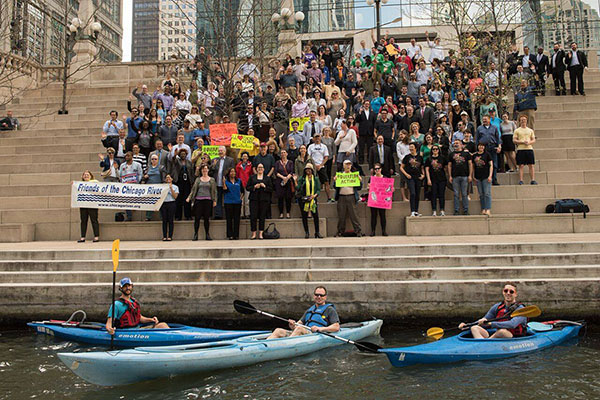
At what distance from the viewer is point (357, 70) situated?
20.0m

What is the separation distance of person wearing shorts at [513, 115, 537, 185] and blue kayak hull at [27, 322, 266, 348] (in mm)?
9603

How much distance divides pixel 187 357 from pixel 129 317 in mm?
2066

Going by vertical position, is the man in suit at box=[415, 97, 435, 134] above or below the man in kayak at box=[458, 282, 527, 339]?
above

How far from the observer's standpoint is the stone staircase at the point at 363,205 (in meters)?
14.4

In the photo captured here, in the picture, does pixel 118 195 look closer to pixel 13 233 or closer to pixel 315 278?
pixel 13 233

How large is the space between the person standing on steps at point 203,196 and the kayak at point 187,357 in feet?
18.6

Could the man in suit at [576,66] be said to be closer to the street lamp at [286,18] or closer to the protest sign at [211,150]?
the street lamp at [286,18]

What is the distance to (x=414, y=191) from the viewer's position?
1467cm

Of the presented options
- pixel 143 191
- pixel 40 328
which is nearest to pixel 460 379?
pixel 40 328

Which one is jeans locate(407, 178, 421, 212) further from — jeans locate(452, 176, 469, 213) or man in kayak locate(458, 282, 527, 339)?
man in kayak locate(458, 282, 527, 339)


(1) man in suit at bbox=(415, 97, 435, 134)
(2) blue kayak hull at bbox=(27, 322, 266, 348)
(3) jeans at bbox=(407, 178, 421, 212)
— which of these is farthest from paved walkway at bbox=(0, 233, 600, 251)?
(1) man in suit at bbox=(415, 97, 435, 134)

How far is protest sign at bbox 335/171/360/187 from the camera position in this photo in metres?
14.4

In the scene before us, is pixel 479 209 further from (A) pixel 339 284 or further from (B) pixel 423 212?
(A) pixel 339 284

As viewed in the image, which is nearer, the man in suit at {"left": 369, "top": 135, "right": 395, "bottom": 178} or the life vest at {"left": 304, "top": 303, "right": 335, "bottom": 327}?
the life vest at {"left": 304, "top": 303, "right": 335, "bottom": 327}
